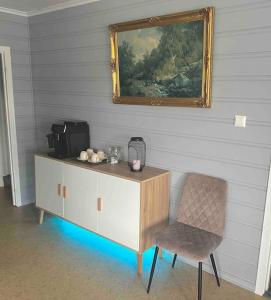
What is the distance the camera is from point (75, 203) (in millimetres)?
3006

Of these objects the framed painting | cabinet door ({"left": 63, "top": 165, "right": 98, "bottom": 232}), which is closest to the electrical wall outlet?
the framed painting

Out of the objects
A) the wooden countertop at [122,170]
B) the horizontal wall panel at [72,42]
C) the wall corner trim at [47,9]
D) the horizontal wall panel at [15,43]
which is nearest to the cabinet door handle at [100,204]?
the wooden countertop at [122,170]

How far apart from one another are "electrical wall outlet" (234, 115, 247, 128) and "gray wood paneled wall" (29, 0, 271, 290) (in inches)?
1.4

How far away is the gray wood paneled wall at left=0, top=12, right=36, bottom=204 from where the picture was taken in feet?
11.7

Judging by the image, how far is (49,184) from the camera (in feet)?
10.7

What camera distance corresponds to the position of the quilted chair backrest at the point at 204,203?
7.63 feet

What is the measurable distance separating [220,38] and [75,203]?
1983mm

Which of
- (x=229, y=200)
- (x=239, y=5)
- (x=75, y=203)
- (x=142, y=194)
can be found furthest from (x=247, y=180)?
(x=75, y=203)

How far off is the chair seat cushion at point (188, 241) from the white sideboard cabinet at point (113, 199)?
26 cm

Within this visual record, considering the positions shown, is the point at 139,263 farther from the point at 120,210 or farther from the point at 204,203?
the point at 204,203

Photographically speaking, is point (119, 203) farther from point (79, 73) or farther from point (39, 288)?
point (79, 73)

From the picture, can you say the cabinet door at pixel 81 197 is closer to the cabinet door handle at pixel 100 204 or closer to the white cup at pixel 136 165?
the cabinet door handle at pixel 100 204

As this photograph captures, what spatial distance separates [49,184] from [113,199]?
0.97 m

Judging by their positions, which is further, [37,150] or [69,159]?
[37,150]
